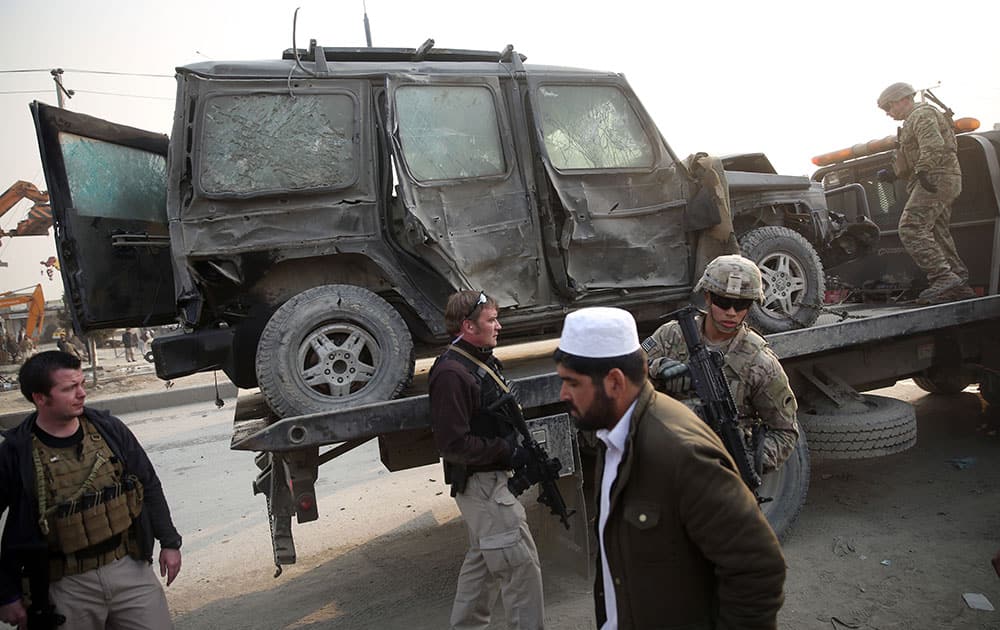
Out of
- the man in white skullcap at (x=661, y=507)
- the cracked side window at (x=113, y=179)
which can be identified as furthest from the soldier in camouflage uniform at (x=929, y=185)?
the cracked side window at (x=113, y=179)

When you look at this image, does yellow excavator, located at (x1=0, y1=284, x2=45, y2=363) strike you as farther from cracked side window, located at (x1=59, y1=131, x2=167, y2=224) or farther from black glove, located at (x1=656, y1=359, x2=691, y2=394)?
black glove, located at (x1=656, y1=359, x2=691, y2=394)

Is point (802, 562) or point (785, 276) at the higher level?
point (785, 276)

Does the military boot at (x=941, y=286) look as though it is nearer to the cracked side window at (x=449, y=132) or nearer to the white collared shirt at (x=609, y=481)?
the cracked side window at (x=449, y=132)

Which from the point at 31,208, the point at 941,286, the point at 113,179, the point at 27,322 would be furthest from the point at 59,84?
the point at 941,286

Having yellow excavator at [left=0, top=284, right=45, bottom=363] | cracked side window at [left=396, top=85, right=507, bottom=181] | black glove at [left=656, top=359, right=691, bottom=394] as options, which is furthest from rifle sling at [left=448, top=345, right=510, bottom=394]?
yellow excavator at [left=0, top=284, right=45, bottom=363]

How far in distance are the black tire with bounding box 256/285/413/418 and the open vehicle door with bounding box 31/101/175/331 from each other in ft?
3.50

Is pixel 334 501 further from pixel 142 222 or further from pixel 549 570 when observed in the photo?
pixel 142 222

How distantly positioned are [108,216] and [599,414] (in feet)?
11.5

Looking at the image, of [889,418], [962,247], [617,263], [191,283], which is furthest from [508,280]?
[962,247]

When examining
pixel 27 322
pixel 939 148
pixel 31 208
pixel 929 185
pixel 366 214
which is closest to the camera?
pixel 366 214

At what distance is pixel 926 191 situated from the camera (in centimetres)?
530

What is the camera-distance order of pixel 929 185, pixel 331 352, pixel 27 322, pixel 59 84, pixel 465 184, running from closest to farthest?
pixel 331 352, pixel 465 184, pixel 929 185, pixel 59 84, pixel 27 322

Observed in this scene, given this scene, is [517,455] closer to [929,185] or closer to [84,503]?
[84,503]

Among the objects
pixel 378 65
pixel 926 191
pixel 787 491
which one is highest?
pixel 378 65
